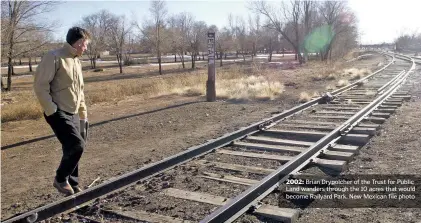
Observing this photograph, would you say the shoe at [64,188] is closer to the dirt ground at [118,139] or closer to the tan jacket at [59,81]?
the dirt ground at [118,139]

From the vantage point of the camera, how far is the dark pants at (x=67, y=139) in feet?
13.6

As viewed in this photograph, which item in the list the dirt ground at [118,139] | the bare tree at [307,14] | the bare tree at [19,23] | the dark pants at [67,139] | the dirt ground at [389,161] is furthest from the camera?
the bare tree at [307,14]

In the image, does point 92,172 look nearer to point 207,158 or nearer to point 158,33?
point 207,158

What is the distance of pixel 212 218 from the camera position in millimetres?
3553

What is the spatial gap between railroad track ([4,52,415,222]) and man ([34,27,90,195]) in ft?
1.33

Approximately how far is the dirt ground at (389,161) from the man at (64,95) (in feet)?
8.69

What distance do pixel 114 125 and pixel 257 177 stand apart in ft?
18.1

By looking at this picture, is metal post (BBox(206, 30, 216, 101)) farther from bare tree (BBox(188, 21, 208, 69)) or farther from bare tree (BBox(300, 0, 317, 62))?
bare tree (BBox(188, 21, 208, 69))

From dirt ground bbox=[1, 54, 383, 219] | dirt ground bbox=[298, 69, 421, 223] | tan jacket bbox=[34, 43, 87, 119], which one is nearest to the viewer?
dirt ground bbox=[298, 69, 421, 223]

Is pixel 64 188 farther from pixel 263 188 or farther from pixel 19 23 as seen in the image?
pixel 19 23

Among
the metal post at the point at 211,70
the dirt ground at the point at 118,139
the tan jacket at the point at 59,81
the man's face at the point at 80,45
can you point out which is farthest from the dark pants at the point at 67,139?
the metal post at the point at 211,70

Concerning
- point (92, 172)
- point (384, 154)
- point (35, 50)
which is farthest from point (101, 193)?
point (35, 50)

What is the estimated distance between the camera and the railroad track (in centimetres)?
390

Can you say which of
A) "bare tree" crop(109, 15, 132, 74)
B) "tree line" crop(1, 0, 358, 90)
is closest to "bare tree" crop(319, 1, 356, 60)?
"tree line" crop(1, 0, 358, 90)
